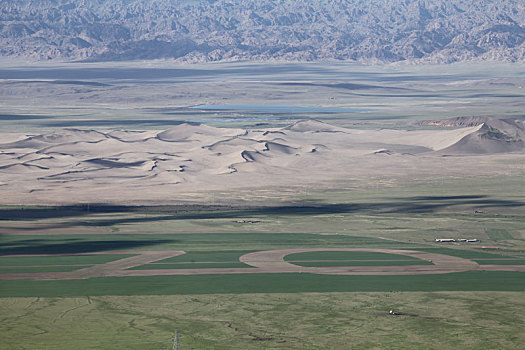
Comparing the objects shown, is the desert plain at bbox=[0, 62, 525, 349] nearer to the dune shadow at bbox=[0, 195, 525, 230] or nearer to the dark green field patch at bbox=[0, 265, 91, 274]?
the dark green field patch at bbox=[0, 265, 91, 274]

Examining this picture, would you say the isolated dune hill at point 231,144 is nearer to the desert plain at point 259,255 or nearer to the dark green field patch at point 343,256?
the desert plain at point 259,255

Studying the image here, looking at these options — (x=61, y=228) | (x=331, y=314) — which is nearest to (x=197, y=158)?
(x=61, y=228)

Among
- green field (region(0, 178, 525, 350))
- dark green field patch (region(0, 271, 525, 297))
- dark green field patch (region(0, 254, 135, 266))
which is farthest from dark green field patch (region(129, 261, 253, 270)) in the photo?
dark green field patch (region(0, 254, 135, 266))

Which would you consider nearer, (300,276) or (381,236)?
(300,276)

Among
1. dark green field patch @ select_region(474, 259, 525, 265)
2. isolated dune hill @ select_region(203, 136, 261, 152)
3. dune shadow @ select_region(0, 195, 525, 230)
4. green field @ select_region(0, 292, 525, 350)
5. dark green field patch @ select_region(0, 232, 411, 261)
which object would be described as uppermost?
green field @ select_region(0, 292, 525, 350)

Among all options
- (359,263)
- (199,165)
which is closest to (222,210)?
(359,263)

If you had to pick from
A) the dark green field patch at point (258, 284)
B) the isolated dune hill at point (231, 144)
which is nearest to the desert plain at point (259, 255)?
the dark green field patch at point (258, 284)

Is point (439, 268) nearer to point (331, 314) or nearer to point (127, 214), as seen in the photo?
point (331, 314)
